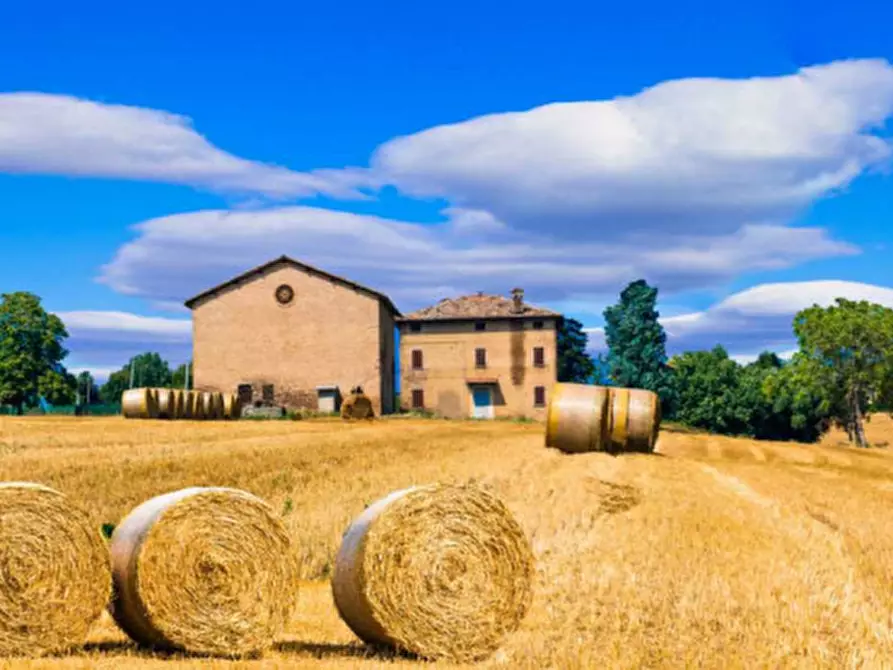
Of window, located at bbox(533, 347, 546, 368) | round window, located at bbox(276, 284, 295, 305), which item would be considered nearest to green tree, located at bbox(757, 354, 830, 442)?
window, located at bbox(533, 347, 546, 368)

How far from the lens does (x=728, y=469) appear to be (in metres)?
31.8

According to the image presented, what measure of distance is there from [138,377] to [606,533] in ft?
509

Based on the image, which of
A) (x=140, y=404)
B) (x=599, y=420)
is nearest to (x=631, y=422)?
(x=599, y=420)

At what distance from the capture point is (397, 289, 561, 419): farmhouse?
74.5 meters

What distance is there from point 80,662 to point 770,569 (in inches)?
329

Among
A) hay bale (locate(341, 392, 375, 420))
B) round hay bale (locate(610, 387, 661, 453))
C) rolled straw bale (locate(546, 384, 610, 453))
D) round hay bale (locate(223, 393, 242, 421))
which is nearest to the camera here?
rolled straw bale (locate(546, 384, 610, 453))

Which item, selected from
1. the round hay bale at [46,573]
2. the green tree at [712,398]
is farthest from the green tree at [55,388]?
the round hay bale at [46,573]

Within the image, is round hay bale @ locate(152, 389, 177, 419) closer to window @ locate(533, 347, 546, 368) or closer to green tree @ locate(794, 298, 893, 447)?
window @ locate(533, 347, 546, 368)

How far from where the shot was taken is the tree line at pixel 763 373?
70188 mm

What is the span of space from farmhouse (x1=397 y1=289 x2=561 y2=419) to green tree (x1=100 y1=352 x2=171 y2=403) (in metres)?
96.9

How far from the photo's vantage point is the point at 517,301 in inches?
3012

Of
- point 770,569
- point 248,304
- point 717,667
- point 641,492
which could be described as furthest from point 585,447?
point 248,304

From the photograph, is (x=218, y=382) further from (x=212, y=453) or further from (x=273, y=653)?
(x=273, y=653)

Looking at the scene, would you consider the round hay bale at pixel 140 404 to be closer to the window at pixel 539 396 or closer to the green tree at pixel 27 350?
the window at pixel 539 396
